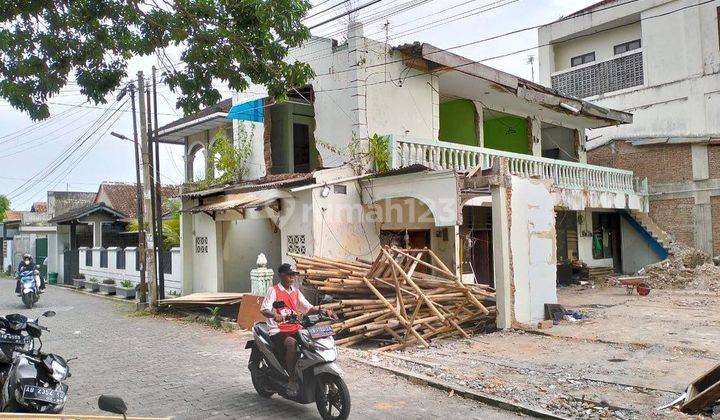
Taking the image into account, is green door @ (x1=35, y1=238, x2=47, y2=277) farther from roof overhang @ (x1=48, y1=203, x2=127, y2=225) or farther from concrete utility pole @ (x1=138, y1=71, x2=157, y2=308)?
concrete utility pole @ (x1=138, y1=71, x2=157, y2=308)

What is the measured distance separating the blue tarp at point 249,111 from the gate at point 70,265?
12.6 m

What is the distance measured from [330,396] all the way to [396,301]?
14.3 ft

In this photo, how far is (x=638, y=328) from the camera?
1050 cm

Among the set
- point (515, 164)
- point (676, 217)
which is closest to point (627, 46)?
point (676, 217)

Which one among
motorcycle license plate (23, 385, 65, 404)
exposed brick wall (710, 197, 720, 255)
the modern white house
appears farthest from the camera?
exposed brick wall (710, 197, 720, 255)

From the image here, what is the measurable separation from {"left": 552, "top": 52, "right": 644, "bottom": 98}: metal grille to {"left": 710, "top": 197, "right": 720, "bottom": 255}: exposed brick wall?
21.0ft

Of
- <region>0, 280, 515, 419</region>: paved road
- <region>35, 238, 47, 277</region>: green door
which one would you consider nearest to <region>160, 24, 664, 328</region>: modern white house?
<region>0, 280, 515, 419</region>: paved road

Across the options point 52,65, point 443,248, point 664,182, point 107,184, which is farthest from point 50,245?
point 664,182

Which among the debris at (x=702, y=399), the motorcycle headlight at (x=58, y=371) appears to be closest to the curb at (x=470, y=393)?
the debris at (x=702, y=399)

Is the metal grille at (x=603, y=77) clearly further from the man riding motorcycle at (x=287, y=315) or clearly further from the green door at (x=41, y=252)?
the green door at (x=41, y=252)

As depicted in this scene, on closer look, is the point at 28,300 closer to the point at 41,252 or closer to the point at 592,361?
the point at 41,252

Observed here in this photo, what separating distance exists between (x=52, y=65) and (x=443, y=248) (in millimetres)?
10609

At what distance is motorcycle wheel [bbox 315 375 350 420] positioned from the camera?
540 cm

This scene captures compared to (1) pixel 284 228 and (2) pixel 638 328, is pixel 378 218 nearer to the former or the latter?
(1) pixel 284 228
